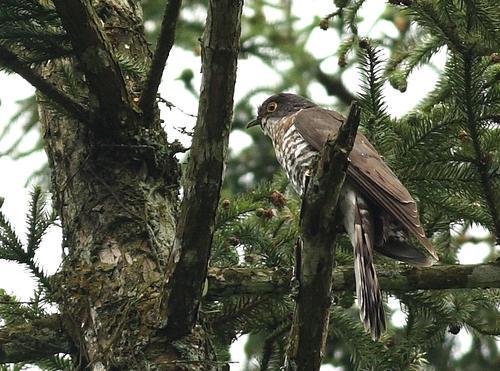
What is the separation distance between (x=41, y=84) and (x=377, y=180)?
1.45m

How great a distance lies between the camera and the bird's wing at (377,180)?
12.3 ft

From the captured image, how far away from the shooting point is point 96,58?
3.44m

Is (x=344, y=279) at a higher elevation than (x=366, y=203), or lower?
lower

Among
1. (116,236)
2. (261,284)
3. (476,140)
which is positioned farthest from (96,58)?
(476,140)

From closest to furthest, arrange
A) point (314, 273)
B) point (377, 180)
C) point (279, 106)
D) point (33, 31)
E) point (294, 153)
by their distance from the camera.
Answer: point (314, 273) → point (33, 31) → point (377, 180) → point (294, 153) → point (279, 106)

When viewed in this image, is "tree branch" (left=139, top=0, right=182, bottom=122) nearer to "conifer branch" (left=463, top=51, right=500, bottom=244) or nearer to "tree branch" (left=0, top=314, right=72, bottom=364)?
"tree branch" (left=0, top=314, right=72, bottom=364)

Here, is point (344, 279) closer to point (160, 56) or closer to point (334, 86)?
point (160, 56)

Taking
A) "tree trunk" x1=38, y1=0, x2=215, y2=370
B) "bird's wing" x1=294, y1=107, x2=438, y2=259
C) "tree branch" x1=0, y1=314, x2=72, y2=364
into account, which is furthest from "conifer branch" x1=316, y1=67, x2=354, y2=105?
"tree branch" x1=0, y1=314, x2=72, y2=364

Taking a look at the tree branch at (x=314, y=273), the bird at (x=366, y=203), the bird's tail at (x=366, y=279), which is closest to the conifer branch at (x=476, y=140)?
the bird at (x=366, y=203)

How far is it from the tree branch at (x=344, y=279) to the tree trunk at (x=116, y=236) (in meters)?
0.26

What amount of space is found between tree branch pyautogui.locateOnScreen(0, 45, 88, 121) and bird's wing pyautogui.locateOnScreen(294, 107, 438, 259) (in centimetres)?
102

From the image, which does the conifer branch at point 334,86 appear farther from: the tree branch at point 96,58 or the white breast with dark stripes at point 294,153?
the tree branch at point 96,58

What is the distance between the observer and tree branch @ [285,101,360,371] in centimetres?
280

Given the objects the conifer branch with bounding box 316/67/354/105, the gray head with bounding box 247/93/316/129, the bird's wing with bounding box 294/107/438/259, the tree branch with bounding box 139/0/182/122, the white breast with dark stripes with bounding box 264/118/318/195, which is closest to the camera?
the tree branch with bounding box 139/0/182/122
